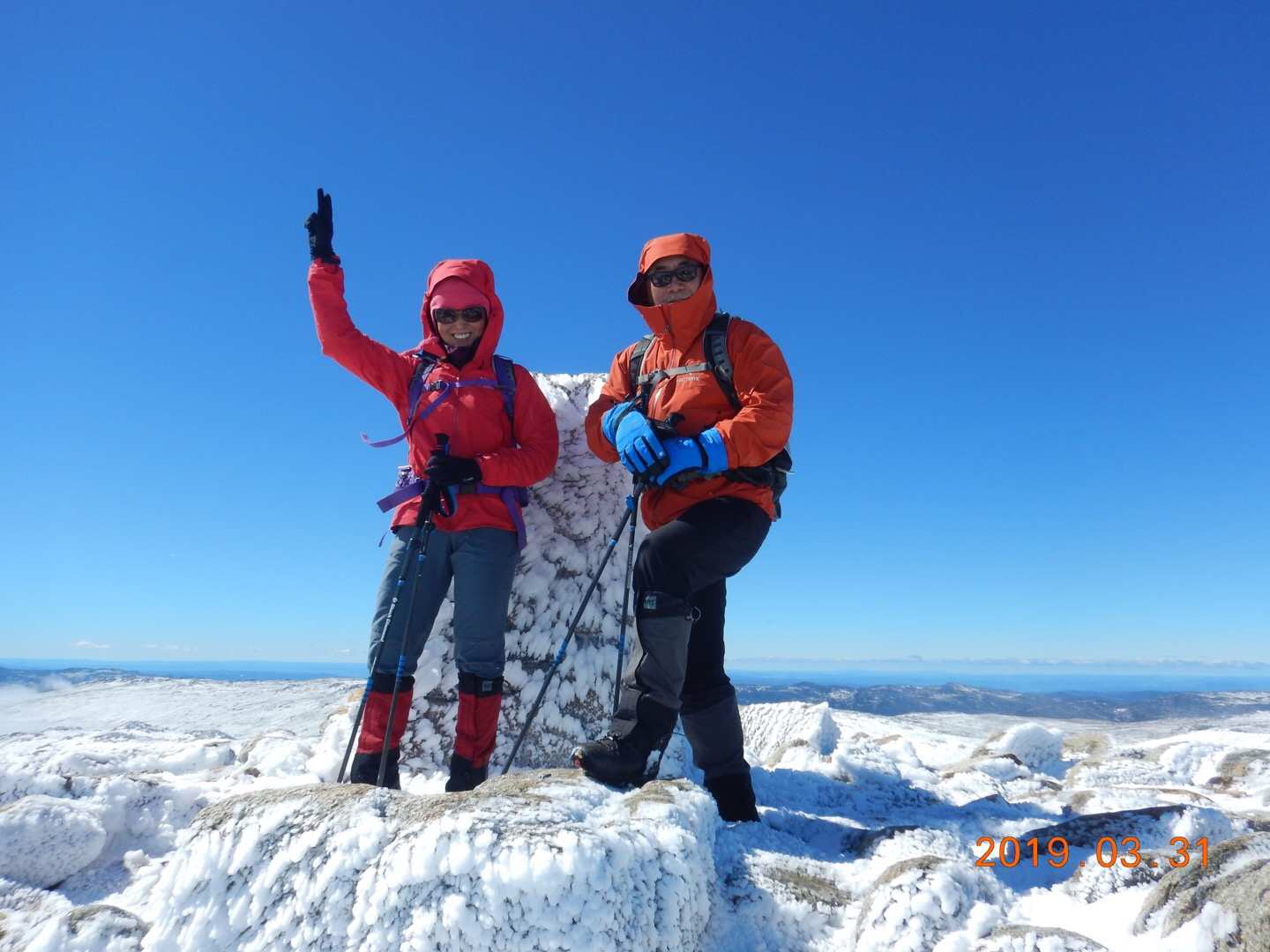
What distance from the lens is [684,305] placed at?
14.9 ft

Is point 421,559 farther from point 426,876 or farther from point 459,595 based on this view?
point 426,876

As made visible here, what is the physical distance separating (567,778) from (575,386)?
3859 millimetres

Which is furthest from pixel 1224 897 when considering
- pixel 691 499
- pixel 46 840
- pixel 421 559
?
pixel 46 840

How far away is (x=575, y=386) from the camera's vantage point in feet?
21.4

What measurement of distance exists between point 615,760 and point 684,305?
286 cm

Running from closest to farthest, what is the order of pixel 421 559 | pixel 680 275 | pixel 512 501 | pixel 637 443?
pixel 637 443
pixel 680 275
pixel 421 559
pixel 512 501

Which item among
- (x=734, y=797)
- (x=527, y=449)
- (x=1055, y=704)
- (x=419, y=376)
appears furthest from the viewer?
(x=1055, y=704)

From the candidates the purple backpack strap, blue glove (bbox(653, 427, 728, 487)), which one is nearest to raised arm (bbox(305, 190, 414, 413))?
the purple backpack strap

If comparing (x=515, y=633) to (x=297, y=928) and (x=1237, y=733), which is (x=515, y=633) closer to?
(x=297, y=928)

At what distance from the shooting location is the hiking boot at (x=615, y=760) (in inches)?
142

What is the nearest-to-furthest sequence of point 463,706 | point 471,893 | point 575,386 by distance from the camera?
1. point 471,893
2. point 463,706
3. point 575,386

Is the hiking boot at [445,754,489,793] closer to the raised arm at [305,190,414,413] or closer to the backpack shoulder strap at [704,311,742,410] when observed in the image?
the raised arm at [305,190,414,413]

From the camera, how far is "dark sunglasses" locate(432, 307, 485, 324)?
545 centimetres

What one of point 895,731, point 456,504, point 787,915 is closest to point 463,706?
point 456,504
